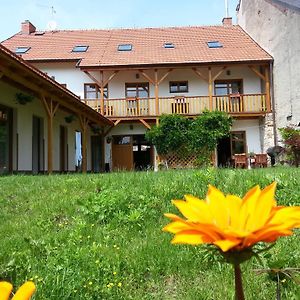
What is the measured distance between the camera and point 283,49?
69.2 feet

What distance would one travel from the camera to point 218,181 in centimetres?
610

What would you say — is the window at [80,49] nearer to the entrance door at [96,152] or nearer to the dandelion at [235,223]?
the entrance door at [96,152]

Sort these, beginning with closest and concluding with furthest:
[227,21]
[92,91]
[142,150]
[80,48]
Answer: [142,150] < [92,91] < [80,48] < [227,21]

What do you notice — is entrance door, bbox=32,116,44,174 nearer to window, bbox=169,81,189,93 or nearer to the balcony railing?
the balcony railing

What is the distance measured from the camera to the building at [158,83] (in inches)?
864

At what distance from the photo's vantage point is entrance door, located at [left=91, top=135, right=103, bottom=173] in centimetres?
2297

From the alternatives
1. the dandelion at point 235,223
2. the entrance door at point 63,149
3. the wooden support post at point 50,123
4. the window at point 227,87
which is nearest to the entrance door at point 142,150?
the window at point 227,87

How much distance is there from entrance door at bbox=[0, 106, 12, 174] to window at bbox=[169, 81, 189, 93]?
11.3 meters

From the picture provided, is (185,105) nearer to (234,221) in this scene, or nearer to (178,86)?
(178,86)

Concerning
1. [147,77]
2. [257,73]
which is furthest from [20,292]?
[257,73]

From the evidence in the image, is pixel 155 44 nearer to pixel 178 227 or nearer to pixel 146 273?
pixel 146 273

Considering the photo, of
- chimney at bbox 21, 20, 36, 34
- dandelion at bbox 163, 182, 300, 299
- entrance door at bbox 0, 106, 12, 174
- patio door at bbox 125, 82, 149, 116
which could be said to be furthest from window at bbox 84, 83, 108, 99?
dandelion at bbox 163, 182, 300, 299

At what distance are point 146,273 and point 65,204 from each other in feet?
7.65

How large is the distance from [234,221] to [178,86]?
23.3 meters
